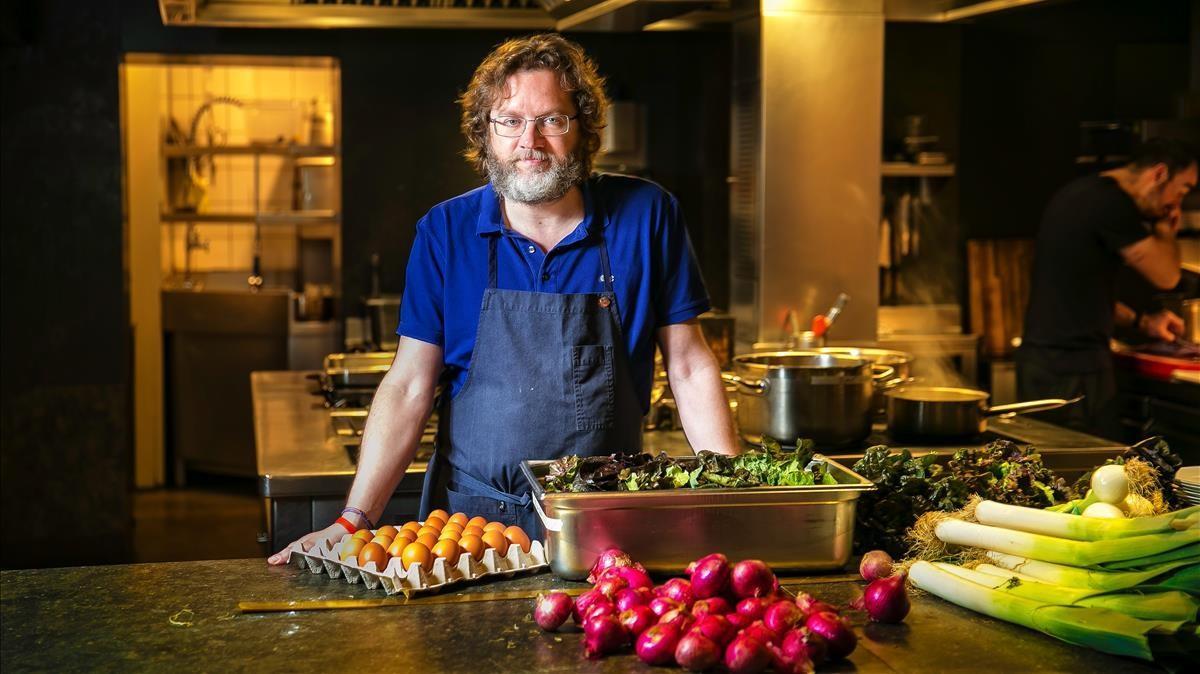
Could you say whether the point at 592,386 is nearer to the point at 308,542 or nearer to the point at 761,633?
the point at 308,542

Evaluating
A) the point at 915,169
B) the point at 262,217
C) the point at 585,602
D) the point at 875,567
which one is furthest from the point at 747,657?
the point at 262,217

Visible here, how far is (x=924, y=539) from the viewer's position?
2.35 meters

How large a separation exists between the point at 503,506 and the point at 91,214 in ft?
12.5

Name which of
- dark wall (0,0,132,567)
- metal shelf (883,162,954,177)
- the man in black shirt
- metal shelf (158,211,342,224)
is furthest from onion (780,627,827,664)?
metal shelf (158,211,342,224)

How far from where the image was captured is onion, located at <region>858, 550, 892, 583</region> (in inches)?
88.2

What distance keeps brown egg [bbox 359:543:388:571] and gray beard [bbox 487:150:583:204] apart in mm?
908

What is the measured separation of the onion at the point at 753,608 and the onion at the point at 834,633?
A: 0.25ft

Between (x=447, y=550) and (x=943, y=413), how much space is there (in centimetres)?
172

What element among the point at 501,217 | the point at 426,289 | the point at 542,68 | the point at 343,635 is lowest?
the point at 343,635

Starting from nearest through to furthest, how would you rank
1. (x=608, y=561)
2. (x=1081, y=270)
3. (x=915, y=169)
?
1. (x=608, y=561)
2. (x=1081, y=270)
3. (x=915, y=169)

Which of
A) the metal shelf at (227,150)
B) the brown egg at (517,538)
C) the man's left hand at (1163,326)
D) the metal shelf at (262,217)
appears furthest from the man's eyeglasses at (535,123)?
the metal shelf at (227,150)

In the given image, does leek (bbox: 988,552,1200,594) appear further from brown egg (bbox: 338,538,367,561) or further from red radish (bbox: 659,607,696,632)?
brown egg (bbox: 338,538,367,561)

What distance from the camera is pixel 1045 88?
24.3 feet

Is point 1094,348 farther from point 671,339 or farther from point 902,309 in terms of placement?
point 671,339
